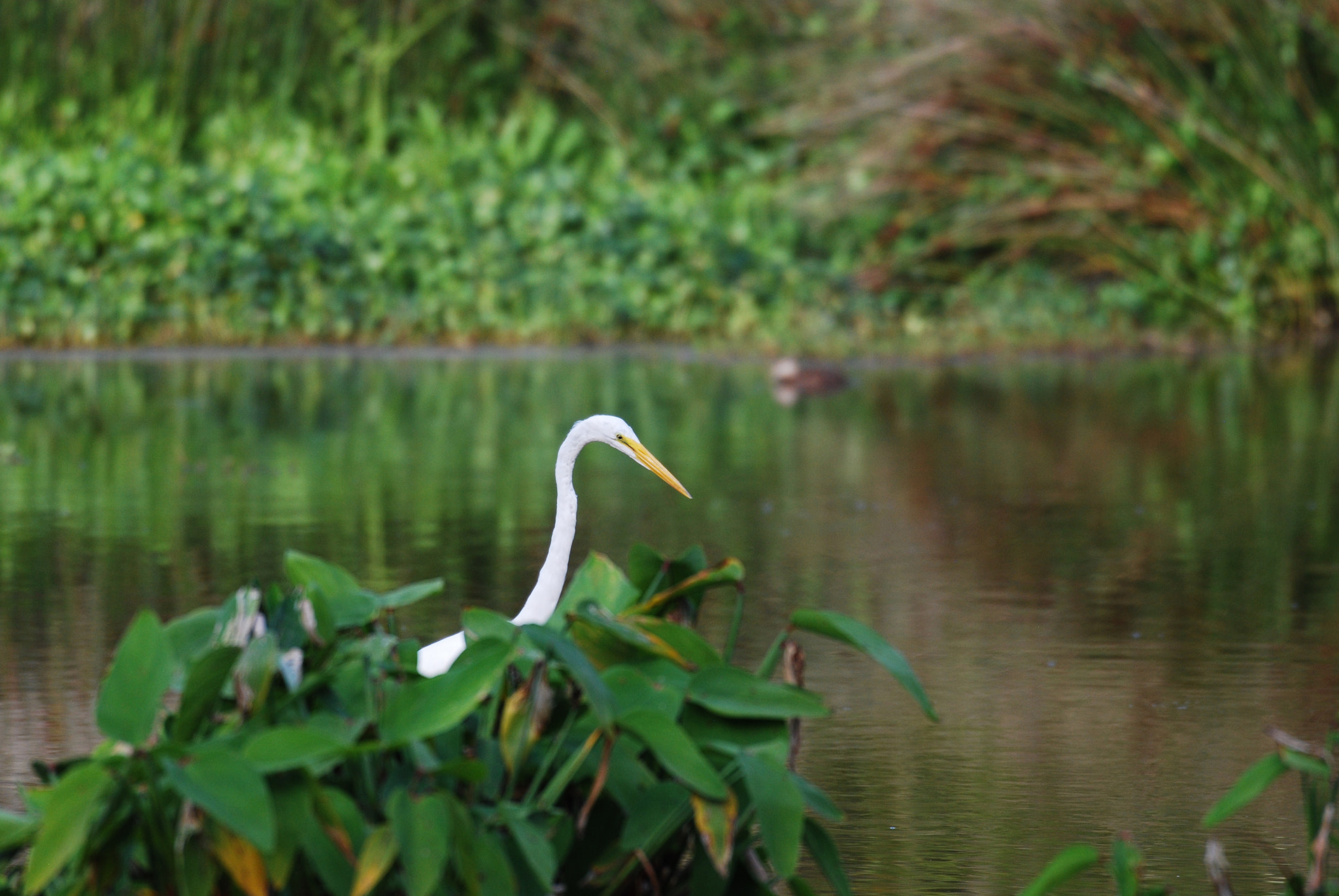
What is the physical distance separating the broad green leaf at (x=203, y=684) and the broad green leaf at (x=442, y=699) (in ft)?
0.78

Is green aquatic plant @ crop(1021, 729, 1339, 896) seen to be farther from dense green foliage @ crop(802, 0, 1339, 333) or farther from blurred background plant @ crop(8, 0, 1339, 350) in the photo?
dense green foliage @ crop(802, 0, 1339, 333)

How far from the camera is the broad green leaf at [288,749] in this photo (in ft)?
10.3

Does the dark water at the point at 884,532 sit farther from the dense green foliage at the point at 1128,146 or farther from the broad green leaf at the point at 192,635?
the broad green leaf at the point at 192,635

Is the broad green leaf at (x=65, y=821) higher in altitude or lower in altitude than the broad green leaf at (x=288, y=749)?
lower

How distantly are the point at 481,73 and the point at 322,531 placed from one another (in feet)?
37.7

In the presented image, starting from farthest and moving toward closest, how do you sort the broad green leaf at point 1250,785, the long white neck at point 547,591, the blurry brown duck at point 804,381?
the blurry brown duck at point 804,381, the long white neck at point 547,591, the broad green leaf at point 1250,785

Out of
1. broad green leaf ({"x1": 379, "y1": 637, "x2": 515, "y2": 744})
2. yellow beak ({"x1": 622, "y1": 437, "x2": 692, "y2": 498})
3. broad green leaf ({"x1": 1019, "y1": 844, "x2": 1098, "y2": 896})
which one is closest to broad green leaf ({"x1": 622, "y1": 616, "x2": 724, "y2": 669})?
broad green leaf ({"x1": 379, "y1": 637, "x2": 515, "y2": 744})

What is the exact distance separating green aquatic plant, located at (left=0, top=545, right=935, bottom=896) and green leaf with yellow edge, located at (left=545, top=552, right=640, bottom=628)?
9.3 inches

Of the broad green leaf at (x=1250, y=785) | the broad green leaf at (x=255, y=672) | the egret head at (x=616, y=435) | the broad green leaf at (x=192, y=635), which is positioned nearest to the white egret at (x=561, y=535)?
the egret head at (x=616, y=435)

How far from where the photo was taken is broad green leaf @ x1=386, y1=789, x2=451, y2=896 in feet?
10.2

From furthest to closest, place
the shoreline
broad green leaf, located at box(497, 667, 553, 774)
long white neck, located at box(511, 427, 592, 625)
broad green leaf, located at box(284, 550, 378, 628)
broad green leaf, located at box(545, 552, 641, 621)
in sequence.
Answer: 1. the shoreline
2. long white neck, located at box(511, 427, 592, 625)
3. broad green leaf, located at box(545, 552, 641, 621)
4. broad green leaf, located at box(284, 550, 378, 628)
5. broad green leaf, located at box(497, 667, 553, 774)

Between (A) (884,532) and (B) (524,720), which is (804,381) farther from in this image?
(B) (524,720)

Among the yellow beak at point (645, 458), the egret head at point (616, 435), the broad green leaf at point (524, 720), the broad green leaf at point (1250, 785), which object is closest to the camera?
the broad green leaf at point (1250, 785)

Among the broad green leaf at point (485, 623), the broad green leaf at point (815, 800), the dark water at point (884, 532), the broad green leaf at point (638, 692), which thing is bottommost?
the dark water at point (884, 532)
